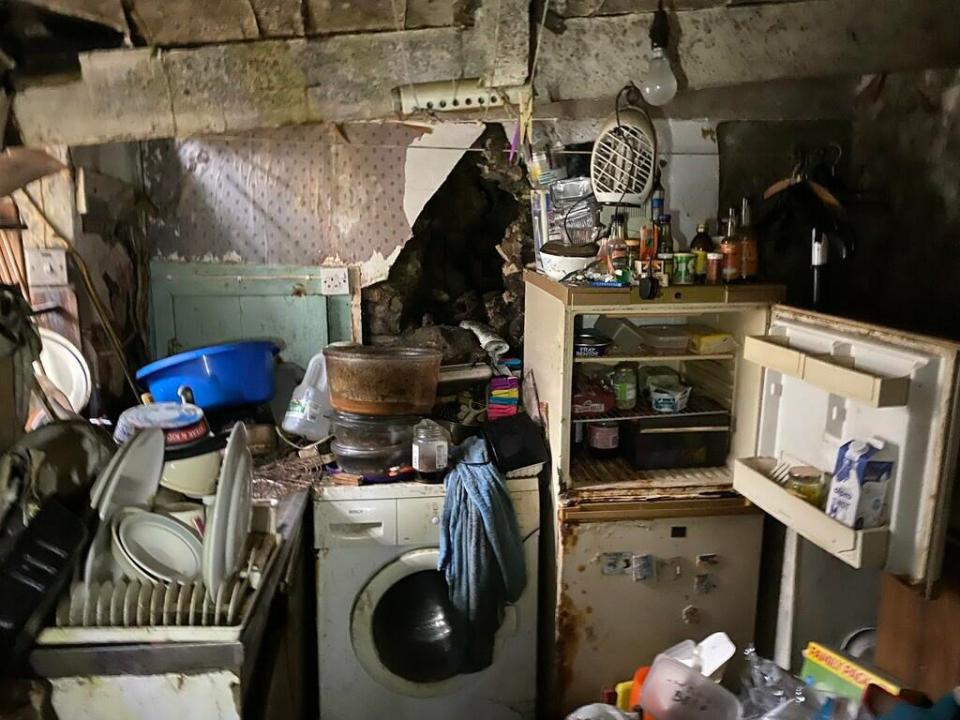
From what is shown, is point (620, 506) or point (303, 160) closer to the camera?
point (620, 506)

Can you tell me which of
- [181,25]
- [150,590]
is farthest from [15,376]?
[181,25]

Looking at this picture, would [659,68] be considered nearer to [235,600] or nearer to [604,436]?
[604,436]

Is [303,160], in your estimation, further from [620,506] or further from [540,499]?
[620,506]

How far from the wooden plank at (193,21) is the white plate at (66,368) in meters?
0.89

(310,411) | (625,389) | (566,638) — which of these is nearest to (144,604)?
(310,411)

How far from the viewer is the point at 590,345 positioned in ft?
6.43

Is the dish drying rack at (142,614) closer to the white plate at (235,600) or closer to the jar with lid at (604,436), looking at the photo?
the white plate at (235,600)

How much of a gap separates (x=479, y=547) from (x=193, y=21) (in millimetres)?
1483

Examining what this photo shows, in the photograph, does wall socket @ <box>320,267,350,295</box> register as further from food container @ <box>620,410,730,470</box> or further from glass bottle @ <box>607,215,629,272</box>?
food container @ <box>620,410,730,470</box>

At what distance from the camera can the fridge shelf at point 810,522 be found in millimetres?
1311

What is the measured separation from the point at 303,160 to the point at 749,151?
140cm

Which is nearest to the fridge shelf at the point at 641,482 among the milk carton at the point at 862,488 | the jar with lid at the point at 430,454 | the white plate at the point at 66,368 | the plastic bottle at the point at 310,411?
the jar with lid at the point at 430,454

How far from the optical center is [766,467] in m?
1.70

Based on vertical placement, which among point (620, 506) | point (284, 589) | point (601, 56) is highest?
point (601, 56)
